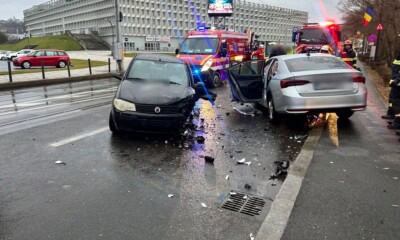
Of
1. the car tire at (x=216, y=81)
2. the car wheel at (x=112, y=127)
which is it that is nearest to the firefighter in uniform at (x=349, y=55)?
the car tire at (x=216, y=81)

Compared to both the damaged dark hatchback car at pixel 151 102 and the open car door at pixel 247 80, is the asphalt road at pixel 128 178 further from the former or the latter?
the open car door at pixel 247 80

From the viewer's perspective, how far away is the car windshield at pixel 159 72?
7.13m

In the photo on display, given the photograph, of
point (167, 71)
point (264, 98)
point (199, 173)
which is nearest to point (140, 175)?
point (199, 173)

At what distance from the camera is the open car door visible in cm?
884

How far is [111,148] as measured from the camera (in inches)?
225

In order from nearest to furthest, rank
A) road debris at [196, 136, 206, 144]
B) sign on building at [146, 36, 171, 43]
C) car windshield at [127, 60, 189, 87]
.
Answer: road debris at [196, 136, 206, 144] → car windshield at [127, 60, 189, 87] → sign on building at [146, 36, 171, 43]

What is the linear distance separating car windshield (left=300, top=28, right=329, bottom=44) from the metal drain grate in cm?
1688

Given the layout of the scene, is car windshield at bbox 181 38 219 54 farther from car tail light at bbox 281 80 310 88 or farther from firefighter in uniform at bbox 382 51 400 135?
firefighter in uniform at bbox 382 51 400 135

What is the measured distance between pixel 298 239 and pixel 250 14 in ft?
432

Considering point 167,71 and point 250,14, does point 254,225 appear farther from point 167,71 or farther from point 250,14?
point 250,14

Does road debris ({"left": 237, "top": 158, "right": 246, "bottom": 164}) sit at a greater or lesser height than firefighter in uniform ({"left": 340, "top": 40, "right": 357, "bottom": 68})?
lesser

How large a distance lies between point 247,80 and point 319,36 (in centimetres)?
1203

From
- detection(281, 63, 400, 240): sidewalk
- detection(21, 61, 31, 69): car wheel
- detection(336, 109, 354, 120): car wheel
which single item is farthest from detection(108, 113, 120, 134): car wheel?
detection(21, 61, 31, 69): car wheel

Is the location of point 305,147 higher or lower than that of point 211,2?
lower
